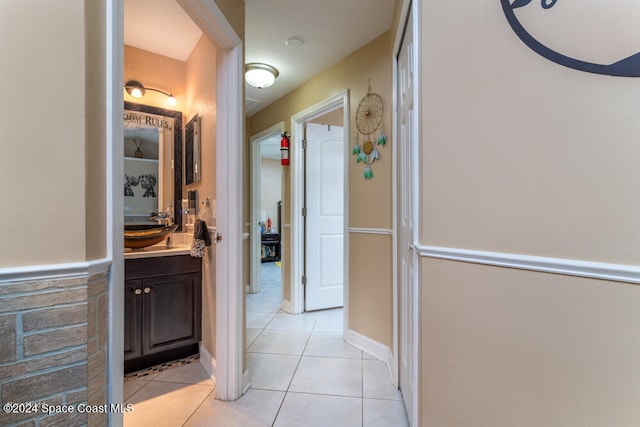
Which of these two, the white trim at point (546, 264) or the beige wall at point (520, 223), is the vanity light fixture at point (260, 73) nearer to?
the beige wall at point (520, 223)

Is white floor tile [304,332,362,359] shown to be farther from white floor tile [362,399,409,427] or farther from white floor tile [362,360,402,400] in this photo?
white floor tile [362,399,409,427]

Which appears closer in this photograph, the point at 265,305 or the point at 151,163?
the point at 151,163

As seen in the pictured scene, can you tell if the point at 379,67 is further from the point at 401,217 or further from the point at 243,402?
the point at 243,402

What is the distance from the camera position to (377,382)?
175 centimetres

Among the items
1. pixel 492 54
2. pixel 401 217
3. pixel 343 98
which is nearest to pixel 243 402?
pixel 401 217

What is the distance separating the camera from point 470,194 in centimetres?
92

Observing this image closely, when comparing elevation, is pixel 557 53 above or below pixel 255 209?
above

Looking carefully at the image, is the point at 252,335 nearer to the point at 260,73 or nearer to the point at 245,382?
the point at 245,382

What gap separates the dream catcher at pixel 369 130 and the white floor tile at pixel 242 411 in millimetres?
1624

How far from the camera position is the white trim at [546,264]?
67 centimetres

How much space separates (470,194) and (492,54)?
1.46ft

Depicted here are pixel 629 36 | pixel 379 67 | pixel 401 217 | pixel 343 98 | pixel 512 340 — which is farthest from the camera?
pixel 343 98

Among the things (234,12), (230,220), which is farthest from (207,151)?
(234,12)

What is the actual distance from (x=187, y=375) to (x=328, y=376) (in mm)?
959
